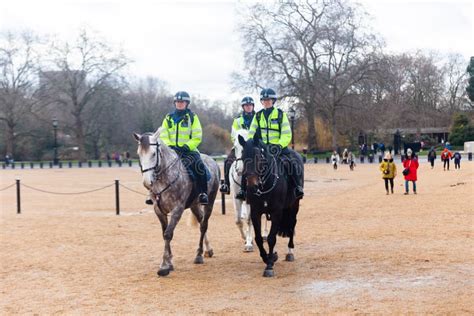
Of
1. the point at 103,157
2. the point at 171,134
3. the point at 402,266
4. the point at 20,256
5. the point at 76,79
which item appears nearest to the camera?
the point at 402,266

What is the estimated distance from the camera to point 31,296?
7691mm

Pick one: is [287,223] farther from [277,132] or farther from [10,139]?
[10,139]

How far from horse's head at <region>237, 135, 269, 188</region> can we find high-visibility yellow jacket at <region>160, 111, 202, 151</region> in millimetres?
1498

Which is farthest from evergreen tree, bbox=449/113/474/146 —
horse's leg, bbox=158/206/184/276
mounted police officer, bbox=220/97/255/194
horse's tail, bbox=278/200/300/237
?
horse's leg, bbox=158/206/184/276

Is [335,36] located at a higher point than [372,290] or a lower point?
higher

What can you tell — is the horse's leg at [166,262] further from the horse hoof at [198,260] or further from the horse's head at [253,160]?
the horse's head at [253,160]

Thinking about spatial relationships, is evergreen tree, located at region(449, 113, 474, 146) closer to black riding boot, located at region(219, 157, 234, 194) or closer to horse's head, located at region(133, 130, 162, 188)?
black riding boot, located at region(219, 157, 234, 194)

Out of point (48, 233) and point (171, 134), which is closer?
point (171, 134)

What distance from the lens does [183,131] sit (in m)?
9.66

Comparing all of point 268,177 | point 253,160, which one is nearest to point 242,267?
point 268,177

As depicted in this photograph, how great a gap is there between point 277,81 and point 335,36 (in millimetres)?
7262

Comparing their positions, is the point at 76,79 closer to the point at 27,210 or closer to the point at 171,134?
the point at 27,210

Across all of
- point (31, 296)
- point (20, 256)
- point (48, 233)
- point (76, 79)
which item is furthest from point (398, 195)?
point (76, 79)

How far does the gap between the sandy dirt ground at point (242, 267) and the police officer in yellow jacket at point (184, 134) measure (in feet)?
5.26
